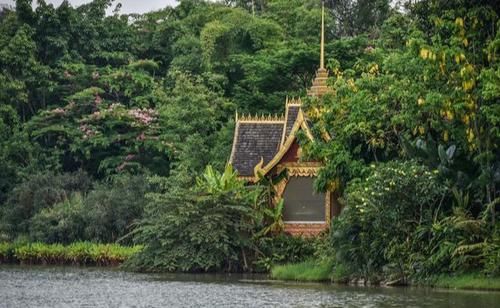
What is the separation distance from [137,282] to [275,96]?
18.5 meters

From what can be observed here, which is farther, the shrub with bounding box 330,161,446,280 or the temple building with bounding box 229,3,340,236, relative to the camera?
the temple building with bounding box 229,3,340,236

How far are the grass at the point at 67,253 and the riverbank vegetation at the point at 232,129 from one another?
1199mm

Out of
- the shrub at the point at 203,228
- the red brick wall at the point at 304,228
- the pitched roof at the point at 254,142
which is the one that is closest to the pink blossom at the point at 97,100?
the pitched roof at the point at 254,142

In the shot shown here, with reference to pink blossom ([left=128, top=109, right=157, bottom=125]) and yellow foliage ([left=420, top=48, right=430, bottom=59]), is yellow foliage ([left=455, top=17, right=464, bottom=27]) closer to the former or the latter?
yellow foliage ([left=420, top=48, right=430, bottom=59])

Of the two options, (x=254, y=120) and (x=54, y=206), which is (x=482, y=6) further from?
(x=54, y=206)

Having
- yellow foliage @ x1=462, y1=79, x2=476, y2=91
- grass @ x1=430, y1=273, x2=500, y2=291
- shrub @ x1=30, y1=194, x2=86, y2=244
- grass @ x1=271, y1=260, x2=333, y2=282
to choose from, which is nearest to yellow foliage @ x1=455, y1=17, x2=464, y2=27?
yellow foliage @ x1=462, y1=79, x2=476, y2=91

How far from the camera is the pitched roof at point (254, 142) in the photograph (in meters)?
35.8

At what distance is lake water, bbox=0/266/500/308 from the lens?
22594 millimetres

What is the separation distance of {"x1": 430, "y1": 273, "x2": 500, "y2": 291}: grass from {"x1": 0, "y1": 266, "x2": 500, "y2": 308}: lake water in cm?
54

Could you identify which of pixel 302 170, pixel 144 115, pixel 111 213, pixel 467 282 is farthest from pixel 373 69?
pixel 144 115

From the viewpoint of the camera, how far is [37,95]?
51062 millimetres

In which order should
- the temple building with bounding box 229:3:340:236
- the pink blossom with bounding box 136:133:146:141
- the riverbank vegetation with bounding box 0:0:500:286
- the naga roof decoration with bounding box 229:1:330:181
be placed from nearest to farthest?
the riverbank vegetation with bounding box 0:0:500:286 < the temple building with bounding box 229:3:340:236 < the naga roof decoration with bounding box 229:1:330:181 < the pink blossom with bounding box 136:133:146:141

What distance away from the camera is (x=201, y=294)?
984 inches

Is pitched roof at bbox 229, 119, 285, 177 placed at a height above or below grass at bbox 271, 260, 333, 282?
above
